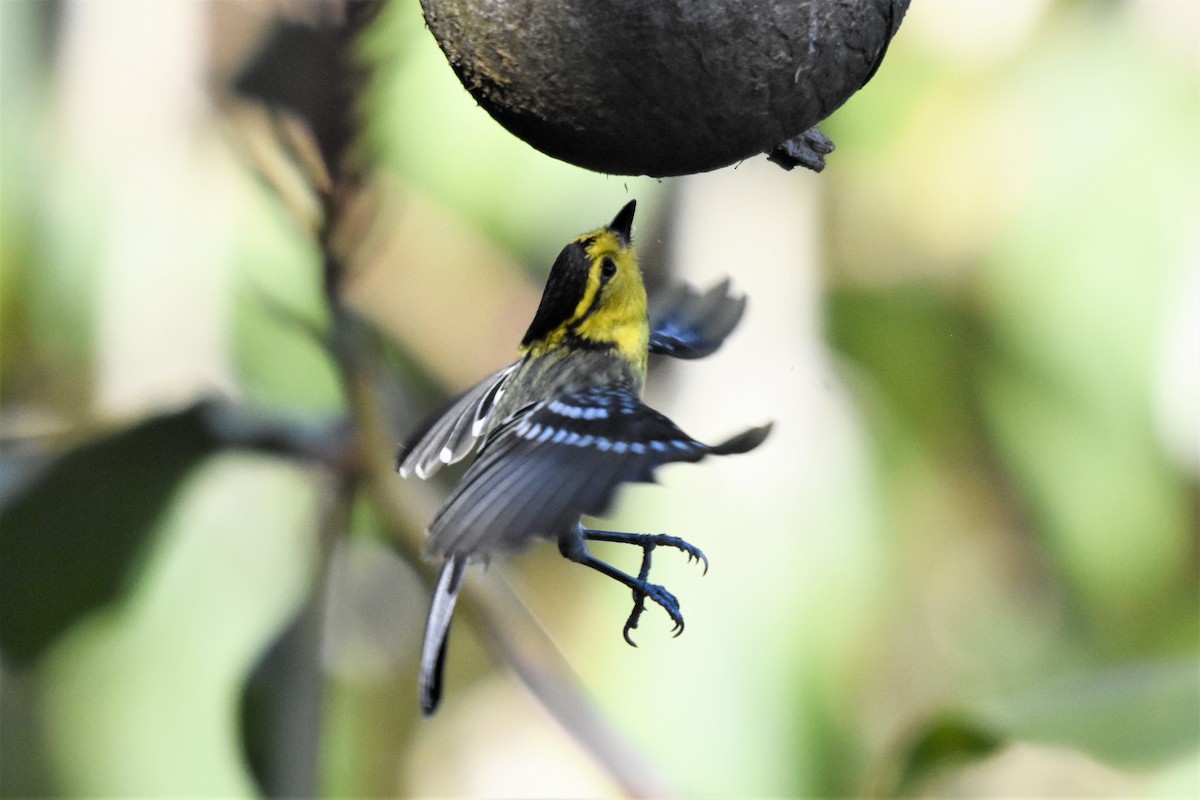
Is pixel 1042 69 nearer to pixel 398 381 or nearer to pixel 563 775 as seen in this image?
pixel 398 381

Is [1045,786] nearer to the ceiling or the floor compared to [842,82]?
nearer to the floor

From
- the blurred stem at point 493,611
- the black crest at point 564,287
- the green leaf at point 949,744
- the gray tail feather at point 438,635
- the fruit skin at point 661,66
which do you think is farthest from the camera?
the blurred stem at point 493,611

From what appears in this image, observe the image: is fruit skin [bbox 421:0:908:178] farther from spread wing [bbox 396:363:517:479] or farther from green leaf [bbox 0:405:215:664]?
green leaf [bbox 0:405:215:664]

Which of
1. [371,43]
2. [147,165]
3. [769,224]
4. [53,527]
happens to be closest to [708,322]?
[371,43]

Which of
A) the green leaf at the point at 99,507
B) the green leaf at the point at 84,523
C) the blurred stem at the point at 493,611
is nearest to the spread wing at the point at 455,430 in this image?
the blurred stem at the point at 493,611

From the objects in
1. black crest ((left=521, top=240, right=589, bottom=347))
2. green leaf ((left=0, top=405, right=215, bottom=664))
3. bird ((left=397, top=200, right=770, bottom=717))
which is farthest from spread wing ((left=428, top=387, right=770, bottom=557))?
green leaf ((left=0, top=405, right=215, bottom=664))

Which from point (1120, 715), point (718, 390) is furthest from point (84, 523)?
point (1120, 715)

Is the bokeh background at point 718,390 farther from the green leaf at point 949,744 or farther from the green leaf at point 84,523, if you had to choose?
the green leaf at point 949,744
